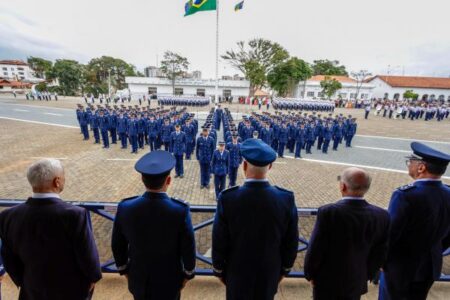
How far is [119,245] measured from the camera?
7.17 feet

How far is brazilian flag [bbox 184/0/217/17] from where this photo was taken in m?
19.8

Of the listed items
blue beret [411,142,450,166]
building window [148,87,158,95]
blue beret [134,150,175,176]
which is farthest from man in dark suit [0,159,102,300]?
building window [148,87,158,95]

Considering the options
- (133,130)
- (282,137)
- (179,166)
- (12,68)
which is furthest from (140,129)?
(12,68)

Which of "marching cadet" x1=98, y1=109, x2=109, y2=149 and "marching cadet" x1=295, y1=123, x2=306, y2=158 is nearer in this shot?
"marching cadet" x1=295, y1=123, x2=306, y2=158

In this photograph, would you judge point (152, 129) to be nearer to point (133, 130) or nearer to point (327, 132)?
point (133, 130)

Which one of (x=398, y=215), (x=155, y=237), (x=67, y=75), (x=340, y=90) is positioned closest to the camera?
(x=155, y=237)

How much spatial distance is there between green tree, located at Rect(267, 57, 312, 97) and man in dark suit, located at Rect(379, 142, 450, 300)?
171 feet

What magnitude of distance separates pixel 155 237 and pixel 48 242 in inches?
33.2

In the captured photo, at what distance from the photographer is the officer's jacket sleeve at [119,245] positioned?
2114 mm

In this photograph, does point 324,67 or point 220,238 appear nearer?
point 220,238

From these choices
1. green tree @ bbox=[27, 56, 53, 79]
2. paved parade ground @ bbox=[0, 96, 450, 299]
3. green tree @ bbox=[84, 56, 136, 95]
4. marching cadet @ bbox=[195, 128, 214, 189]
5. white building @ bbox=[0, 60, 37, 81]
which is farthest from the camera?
white building @ bbox=[0, 60, 37, 81]

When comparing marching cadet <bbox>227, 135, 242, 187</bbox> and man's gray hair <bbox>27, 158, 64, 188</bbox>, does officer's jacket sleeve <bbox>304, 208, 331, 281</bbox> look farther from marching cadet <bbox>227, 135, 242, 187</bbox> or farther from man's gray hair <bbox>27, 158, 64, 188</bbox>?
marching cadet <bbox>227, 135, 242, 187</bbox>

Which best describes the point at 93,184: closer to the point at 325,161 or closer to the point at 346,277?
the point at 346,277

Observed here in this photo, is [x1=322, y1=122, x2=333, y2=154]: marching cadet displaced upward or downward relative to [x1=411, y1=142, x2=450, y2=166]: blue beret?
downward
